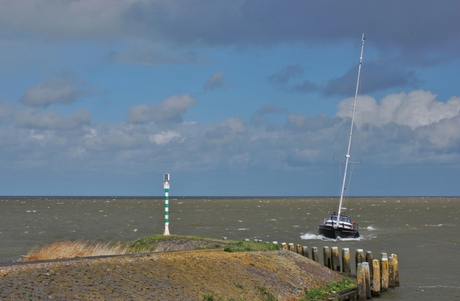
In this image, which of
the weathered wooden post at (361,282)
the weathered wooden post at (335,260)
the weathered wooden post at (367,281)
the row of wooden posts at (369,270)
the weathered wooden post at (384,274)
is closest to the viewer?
the weathered wooden post at (361,282)

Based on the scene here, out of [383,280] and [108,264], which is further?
[383,280]

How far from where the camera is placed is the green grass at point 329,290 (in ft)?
63.5

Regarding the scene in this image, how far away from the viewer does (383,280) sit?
2416 cm

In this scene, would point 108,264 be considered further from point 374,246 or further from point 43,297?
point 374,246

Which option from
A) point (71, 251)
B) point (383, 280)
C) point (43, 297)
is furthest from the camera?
point (383, 280)

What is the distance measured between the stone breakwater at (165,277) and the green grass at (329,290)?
236 millimetres

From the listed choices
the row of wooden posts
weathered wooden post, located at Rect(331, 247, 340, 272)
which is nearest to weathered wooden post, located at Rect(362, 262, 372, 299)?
the row of wooden posts

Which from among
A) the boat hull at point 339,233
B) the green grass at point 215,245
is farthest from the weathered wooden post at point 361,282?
the boat hull at point 339,233

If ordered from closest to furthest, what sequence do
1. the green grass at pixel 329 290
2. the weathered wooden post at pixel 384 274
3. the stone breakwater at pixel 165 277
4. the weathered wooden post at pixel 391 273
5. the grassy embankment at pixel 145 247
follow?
the stone breakwater at pixel 165 277 < the green grass at pixel 329 290 < the grassy embankment at pixel 145 247 < the weathered wooden post at pixel 384 274 < the weathered wooden post at pixel 391 273

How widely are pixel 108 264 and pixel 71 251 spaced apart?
17.9 ft

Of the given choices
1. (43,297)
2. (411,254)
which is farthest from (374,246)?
(43,297)

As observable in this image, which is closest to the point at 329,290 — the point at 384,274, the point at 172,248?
the point at 384,274

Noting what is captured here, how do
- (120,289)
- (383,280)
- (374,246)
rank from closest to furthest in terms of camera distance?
(120,289) < (383,280) < (374,246)

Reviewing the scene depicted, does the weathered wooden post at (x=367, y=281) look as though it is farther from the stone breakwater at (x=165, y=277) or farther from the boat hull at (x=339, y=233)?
the boat hull at (x=339, y=233)
